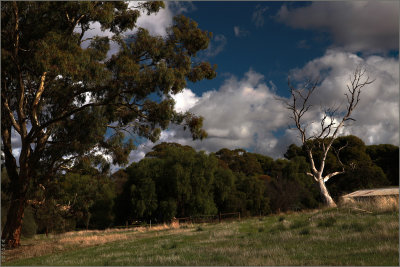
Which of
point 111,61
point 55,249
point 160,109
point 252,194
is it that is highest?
point 111,61

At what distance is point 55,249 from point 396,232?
1231cm

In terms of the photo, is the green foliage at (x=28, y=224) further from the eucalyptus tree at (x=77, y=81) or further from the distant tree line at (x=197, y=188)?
the eucalyptus tree at (x=77, y=81)

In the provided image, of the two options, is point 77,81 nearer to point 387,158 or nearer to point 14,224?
point 14,224

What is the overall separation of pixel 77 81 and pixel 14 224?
22.3ft

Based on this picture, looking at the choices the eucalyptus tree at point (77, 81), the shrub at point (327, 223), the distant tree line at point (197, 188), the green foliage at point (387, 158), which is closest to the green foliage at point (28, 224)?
the distant tree line at point (197, 188)

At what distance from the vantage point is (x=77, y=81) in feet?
47.1

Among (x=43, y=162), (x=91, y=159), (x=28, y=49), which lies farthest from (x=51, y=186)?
(x=28, y=49)

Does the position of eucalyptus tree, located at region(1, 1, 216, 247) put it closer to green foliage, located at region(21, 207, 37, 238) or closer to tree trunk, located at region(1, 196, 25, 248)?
tree trunk, located at region(1, 196, 25, 248)

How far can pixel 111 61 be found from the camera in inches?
590

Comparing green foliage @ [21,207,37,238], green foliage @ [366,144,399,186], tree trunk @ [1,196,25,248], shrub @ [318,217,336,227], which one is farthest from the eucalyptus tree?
green foliage @ [366,144,399,186]

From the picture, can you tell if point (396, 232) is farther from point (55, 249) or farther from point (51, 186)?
point (51, 186)

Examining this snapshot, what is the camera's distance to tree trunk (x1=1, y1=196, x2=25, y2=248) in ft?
50.4

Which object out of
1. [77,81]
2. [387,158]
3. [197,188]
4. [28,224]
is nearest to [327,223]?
[77,81]

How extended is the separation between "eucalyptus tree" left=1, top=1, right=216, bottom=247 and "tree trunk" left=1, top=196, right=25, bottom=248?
4 cm
